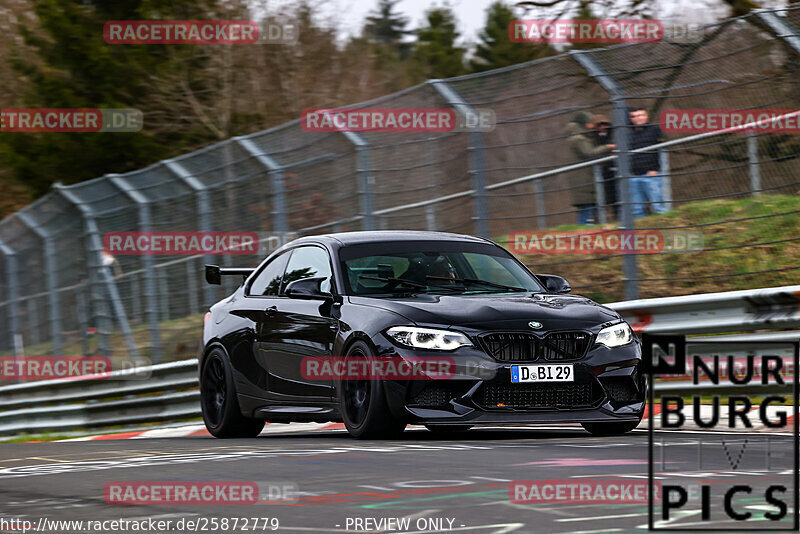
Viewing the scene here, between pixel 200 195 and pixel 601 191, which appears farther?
pixel 200 195

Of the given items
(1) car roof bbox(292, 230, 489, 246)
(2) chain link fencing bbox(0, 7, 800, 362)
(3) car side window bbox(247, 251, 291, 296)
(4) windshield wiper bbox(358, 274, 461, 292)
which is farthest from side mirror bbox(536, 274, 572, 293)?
(3) car side window bbox(247, 251, 291, 296)

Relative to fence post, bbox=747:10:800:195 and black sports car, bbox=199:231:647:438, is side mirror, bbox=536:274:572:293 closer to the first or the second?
black sports car, bbox=199:231:647:438

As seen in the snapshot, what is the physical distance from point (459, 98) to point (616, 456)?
6317 mm

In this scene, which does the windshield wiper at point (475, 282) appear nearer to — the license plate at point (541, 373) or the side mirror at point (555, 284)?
the side mirror at point (555, 284)

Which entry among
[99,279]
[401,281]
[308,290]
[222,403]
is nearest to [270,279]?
[222,403]

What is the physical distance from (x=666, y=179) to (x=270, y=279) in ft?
10.8

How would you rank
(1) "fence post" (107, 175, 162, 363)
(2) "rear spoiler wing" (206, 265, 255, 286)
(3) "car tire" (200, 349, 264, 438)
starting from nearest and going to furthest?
(3) "car tire" (200, 349, 264, 438), (2) "rear spoiler wing" (206, 265, 255, 286), (1) "fence post" (107, 175, 162, 363)

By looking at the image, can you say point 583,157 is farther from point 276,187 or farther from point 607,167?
point 276,187

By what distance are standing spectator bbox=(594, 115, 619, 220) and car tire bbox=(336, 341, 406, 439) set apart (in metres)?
3.74

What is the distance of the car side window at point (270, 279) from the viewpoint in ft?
35.8

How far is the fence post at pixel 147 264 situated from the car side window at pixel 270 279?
6356 mm

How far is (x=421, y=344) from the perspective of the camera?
8711mm

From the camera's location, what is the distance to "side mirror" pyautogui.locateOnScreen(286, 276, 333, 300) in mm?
9750

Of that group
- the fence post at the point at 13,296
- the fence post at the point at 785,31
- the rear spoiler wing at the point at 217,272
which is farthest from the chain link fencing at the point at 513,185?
the fence post at the point at 13,296
